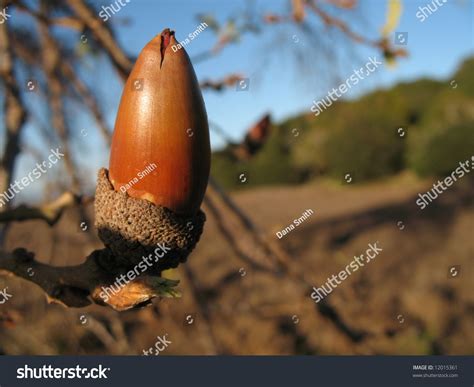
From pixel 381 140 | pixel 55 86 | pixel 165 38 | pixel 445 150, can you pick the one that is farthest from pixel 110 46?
pixel 381 140

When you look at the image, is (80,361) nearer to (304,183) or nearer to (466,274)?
(466,274)

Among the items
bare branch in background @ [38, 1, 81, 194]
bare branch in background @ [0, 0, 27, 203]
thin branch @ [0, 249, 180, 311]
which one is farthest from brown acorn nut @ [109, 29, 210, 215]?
bare branch in background @ [38, 1, 81, 194]

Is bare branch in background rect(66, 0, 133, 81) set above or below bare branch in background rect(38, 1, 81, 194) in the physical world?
above

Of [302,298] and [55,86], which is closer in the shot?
[302,298]

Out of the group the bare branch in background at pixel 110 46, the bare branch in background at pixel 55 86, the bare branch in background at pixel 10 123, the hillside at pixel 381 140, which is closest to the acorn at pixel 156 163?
the bare branch in background at pixel 10 123

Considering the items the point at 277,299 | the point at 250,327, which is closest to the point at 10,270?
the point at 250,327

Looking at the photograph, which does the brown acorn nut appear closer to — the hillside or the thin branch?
the thin branch

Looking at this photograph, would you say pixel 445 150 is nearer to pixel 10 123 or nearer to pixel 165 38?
pixel 10 123

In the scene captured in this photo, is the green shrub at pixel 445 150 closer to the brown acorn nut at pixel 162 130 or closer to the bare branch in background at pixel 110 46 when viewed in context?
the bare branch in background at pixel 110 46

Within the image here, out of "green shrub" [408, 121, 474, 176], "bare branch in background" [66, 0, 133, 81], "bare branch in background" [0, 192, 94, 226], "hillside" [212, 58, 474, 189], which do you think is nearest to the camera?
"bare branch in background" [0, 192, 94, 226]

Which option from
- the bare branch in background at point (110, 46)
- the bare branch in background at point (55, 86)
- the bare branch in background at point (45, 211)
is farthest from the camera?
the bare branch in background at point (55, 86)
